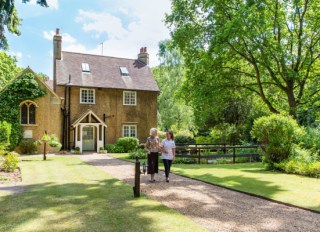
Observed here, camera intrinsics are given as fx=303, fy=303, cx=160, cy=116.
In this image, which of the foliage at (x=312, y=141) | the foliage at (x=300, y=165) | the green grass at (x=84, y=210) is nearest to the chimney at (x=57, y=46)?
the green grass at (x=84, y=210)

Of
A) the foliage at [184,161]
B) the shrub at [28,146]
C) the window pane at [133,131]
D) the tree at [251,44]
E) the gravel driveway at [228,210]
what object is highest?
the tree at [251,44]

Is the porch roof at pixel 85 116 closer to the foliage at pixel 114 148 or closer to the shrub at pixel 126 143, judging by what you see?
the foliage at pixel 114 148

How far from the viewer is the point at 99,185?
10461 mm

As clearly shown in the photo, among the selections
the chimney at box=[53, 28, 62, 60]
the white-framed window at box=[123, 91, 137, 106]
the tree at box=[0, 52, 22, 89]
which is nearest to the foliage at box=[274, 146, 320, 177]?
the white-framed window at box=[123, 91, 137, 106]

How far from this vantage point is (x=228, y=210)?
7340mm

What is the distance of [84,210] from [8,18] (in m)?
7.60

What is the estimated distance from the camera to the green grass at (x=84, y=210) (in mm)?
5938

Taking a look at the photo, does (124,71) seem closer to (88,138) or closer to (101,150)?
(88,138)

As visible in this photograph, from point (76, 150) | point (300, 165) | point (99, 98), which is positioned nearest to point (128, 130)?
point (99, 98)

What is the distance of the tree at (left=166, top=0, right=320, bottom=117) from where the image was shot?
1963 centimetres

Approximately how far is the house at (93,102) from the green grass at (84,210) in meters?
17.0

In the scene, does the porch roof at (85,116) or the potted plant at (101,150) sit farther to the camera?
the porch roof at (85,116)

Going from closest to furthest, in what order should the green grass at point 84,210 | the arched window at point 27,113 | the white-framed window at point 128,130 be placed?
the green grass at point 84,210 → the arched window at point 27,113 → the white-framed window at point 128,130

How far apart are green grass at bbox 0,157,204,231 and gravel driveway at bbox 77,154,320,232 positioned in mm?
532
